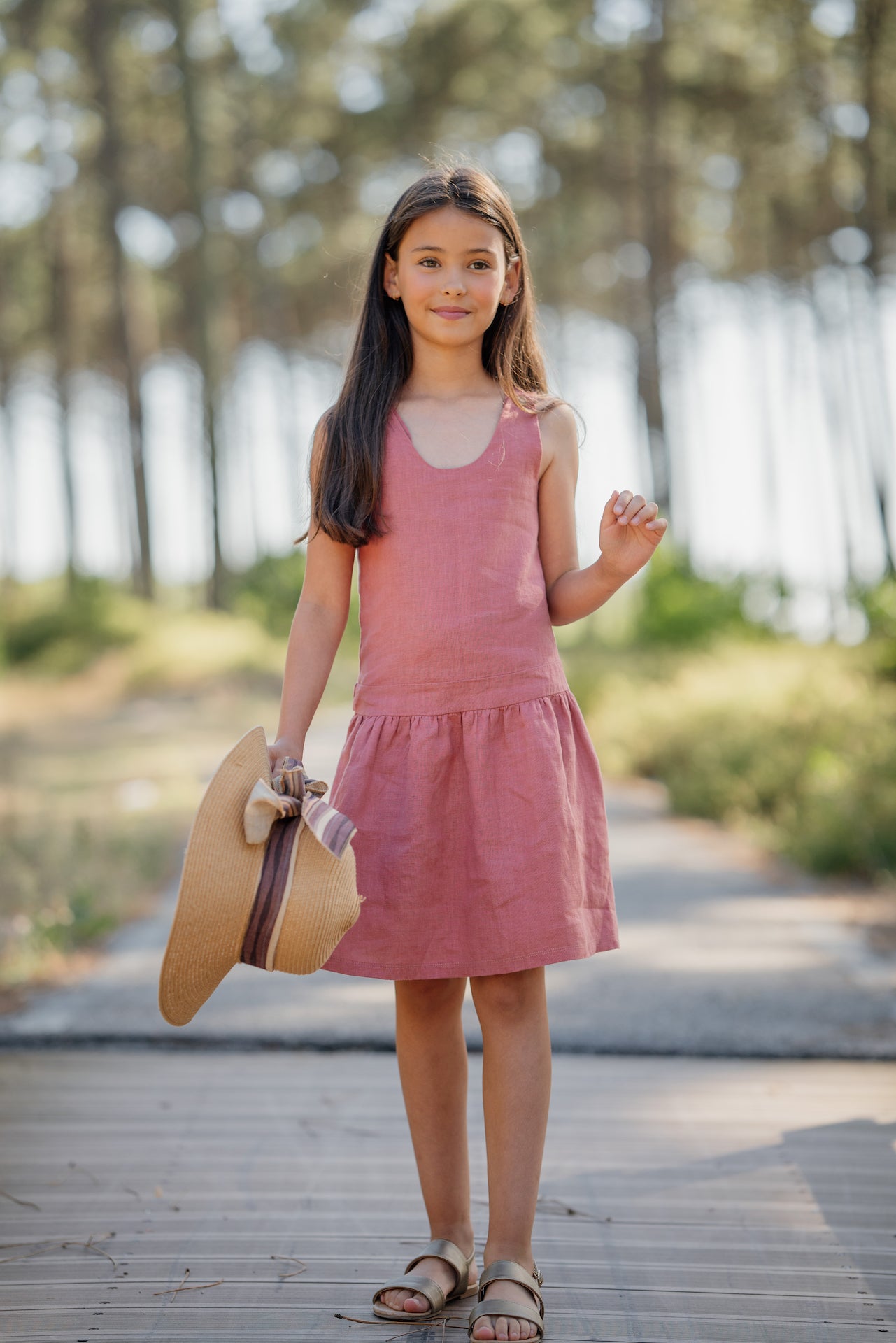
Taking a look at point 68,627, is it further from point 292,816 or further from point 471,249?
point 292,816

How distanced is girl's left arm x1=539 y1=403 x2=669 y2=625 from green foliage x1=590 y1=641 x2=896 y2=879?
3469 millimetres

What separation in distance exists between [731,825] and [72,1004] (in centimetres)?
417

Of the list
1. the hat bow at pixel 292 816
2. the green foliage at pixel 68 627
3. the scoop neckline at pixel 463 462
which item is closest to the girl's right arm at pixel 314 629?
the scoop neckline at pixel 463 462

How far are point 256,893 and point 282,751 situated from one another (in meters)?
0.32

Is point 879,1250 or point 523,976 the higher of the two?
point 523,976

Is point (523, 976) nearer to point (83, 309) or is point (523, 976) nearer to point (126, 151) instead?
point (126, 151)

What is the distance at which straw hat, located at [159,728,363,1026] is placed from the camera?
1949 millimetres

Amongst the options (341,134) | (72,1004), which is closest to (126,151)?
(341,134)

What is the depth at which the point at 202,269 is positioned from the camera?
17.7m

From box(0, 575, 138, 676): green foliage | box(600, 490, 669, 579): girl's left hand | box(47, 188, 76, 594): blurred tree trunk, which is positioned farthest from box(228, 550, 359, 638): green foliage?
box(600, 490, 669, 579): girl's left hand

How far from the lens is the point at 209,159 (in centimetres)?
1777

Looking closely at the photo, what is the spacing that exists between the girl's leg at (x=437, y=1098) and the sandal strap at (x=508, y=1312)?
0.72ft

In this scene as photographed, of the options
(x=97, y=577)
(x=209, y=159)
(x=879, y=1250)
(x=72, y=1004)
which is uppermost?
(x=209, y=159)

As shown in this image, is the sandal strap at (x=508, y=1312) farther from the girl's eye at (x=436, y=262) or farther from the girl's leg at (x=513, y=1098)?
the girl's eye at (x=436, y=262)
